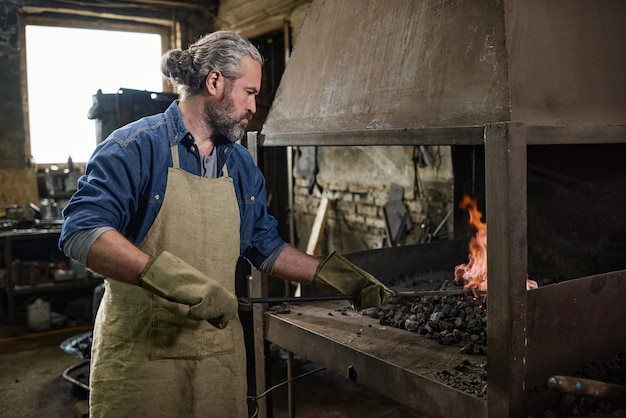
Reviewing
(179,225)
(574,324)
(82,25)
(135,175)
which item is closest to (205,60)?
(135,175)

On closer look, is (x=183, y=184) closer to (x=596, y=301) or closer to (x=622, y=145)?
(x=596, y=301)

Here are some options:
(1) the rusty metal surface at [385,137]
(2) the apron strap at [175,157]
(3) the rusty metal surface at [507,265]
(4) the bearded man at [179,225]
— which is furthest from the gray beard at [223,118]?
(3) the rusty metal surface at [507,265]

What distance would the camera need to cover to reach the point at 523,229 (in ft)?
6.13

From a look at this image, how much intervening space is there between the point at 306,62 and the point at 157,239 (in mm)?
1389

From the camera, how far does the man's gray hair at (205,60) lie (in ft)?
7.45

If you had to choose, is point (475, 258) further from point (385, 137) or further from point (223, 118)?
point (223, 118)

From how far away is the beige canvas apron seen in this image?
2152 millimetres

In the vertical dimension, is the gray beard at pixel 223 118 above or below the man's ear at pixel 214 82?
below

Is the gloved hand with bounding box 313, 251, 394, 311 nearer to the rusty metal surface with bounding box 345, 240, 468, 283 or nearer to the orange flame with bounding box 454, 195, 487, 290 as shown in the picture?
the rusty metal surface with bounding box 345, 240, 468, 283

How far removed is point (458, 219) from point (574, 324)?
2.21m

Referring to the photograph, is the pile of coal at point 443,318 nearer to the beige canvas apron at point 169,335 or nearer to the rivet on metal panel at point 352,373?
the rivet on metal panel at point 352,373

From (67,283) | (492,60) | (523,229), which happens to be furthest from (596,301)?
(67,283)

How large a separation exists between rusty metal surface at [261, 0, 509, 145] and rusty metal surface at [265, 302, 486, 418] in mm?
870

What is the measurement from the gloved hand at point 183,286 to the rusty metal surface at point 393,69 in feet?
3.10
